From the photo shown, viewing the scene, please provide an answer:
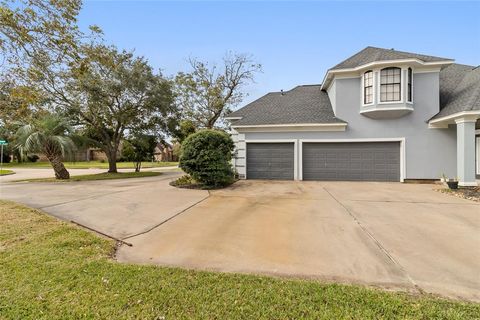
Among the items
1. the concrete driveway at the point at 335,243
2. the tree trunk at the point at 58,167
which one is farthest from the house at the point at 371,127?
the tree trunk at the point at 58,167

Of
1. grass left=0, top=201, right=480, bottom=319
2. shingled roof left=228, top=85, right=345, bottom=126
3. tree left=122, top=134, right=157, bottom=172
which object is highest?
shingled roof left=228, top=85, right=345, bottom=126

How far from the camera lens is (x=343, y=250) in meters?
3.79

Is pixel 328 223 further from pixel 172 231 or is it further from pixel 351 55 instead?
pixel 351 55

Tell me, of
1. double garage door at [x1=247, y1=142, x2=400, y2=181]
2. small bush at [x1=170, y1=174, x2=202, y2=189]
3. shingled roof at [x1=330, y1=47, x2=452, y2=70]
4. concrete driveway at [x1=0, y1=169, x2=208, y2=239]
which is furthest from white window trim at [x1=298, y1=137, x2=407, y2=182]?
concrete driveway at [x1=0, y1=169, x2=208, y2=239]

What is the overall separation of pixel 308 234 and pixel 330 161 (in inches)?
352

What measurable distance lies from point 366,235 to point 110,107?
55.1 ft

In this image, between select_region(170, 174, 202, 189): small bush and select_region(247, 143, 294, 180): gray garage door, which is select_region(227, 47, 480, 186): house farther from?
select_region(170, 174, 202, 189): small bush

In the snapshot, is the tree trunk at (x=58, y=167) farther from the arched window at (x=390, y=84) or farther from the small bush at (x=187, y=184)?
the arched window at (x=390, y=84)

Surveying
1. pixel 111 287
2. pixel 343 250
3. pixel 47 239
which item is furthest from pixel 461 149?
pixel 47 239

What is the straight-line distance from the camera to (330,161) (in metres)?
12.6

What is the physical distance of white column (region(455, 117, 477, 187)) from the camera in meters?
9.42

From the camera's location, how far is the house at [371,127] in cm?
1143

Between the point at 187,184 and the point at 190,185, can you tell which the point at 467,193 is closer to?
the point at 190,185

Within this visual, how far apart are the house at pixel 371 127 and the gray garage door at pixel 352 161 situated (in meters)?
0.04
